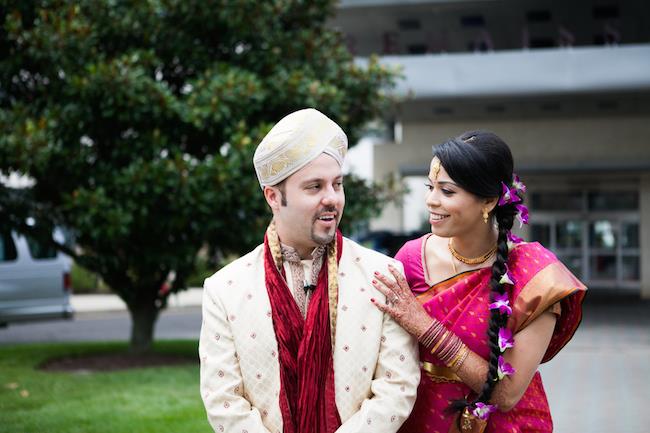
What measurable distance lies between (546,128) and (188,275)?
507 inches

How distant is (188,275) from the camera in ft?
29.1

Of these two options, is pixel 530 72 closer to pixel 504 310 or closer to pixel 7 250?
pixel 7 250

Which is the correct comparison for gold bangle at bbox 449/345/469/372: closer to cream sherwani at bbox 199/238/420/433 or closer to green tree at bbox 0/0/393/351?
cream sherwani at bbox 199/238/420/433

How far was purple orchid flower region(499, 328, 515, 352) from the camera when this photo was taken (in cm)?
246

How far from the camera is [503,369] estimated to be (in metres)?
2.47

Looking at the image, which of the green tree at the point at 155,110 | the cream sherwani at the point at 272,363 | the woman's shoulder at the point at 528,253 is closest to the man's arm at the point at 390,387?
the cream sherwani at the point at 272,363

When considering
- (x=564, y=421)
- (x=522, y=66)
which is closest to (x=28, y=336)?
(x=564, y=421)

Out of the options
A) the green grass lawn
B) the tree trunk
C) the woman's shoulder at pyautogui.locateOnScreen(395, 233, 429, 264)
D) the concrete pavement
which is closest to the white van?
the concrete pavement

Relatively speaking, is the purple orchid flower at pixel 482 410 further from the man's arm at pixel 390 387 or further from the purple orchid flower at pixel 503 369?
the man's arm at pixel 390 387

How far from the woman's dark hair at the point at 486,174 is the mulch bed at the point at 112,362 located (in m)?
6.99

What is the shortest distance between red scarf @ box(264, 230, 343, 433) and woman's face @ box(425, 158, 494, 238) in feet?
1.61

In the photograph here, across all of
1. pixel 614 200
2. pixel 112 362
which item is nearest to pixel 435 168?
pixel 112 362

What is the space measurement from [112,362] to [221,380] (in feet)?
23.7

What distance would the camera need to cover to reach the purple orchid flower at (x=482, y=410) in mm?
2502
